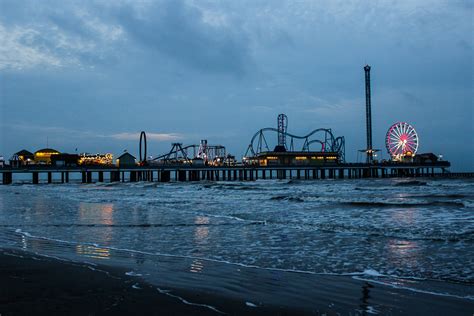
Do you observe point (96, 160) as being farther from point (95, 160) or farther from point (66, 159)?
point (66, 159)

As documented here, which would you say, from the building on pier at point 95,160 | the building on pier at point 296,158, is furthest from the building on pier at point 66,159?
the building on pier at point 296,158

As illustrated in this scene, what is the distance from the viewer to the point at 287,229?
35.0 feet

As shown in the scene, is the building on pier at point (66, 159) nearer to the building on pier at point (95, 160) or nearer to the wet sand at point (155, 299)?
the building on pier at point (95, 160)

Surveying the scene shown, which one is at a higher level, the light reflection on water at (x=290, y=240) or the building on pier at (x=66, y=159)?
the building on pier at (x=66, y=159)

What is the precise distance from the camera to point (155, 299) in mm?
4191

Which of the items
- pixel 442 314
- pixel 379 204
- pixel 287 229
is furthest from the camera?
pixel 379 204

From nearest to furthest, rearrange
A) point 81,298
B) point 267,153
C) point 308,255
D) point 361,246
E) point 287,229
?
point 81,298 < point 308,255 < point 361,246 < point 287,229 < point 267,153

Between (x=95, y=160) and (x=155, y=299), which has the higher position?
(x=95, y=160)

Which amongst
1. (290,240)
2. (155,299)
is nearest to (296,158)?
(290,240)

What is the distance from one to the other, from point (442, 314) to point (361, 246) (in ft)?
13.4

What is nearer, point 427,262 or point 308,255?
point 427,262

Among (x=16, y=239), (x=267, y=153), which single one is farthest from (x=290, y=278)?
(x=267, y=153)

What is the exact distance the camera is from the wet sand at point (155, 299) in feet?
12.6

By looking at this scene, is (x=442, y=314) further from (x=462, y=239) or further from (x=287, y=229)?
(x=287, y=229)
